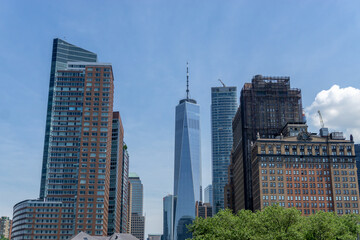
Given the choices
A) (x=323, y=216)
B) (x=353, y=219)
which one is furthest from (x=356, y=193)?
(x=323, y=216)

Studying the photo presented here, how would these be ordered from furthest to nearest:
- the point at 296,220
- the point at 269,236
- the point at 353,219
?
the point at 353,219
the point at 296,220
the point at 269,236

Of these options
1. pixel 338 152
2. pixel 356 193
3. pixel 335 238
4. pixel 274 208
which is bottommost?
pixel 335 238

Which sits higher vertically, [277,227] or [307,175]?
[307,175]

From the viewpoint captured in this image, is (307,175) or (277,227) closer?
(277,227)

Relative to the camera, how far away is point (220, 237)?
103 metres

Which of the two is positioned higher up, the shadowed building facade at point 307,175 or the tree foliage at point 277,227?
the shadowed building facade at point 307,175

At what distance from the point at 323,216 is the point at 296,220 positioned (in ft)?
21.9

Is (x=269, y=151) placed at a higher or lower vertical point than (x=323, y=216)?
higher

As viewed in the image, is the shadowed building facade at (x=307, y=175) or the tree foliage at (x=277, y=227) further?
the shadowed building facade at (x=307, y=175)

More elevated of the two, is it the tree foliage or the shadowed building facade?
the shadowed building facade

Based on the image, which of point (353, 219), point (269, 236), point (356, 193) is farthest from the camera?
point (356, 193)

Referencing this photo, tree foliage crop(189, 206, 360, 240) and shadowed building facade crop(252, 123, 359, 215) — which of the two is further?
shadowed building facade crop(252, 123, 359, 215)

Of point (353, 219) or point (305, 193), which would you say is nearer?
point (353, 219)

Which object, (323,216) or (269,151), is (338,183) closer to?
(269,151)
